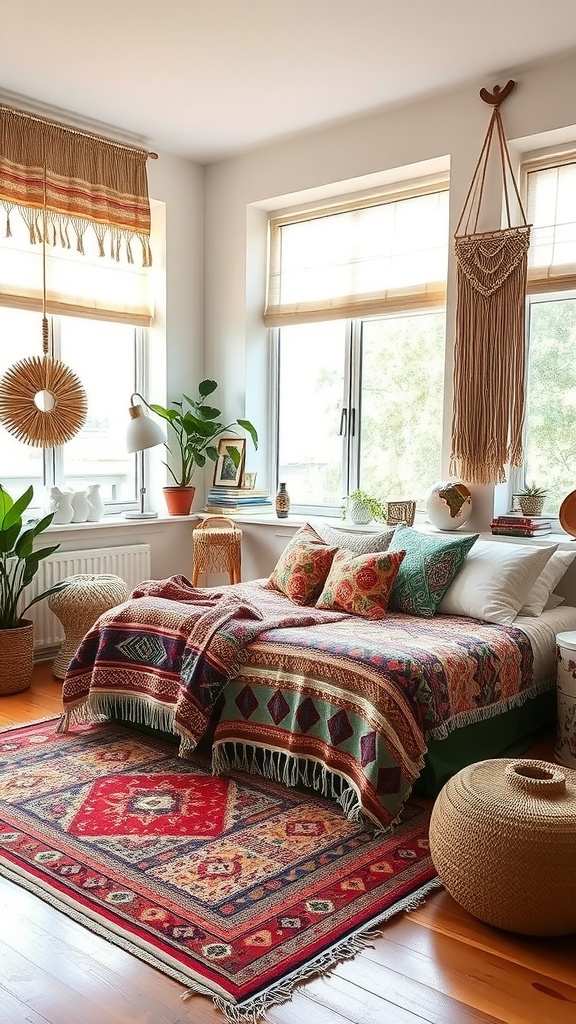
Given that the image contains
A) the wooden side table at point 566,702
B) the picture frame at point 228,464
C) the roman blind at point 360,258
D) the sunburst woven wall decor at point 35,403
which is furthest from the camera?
the picture frame at point 228,464

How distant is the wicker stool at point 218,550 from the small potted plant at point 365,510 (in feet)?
2.34

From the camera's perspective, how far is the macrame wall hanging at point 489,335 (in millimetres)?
4203

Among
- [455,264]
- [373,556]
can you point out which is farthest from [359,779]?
[455,264]

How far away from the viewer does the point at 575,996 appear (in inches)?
77.3

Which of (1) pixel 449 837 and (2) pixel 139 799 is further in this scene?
(2) pixel 139 799

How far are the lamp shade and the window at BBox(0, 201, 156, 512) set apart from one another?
1.70ft

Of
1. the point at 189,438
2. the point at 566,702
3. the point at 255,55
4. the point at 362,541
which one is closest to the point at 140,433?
the point at 189,438

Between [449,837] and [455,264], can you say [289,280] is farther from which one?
[449,837]

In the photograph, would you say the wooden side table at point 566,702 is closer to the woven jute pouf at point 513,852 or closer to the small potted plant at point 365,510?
the woven jute pouf at point 513,852

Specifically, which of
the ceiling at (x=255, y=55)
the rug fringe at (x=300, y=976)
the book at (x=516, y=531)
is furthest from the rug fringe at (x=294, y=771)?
the ceiling at (x=255, y=55)

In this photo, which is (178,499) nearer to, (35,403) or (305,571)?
(35,403)

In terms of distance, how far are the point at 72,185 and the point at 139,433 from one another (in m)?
1.45

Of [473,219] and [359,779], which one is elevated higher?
[473,219]

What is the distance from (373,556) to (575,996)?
79.4 inches
